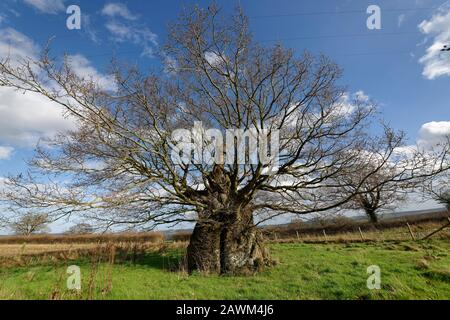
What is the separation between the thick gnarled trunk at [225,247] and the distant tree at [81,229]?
3.81 metres

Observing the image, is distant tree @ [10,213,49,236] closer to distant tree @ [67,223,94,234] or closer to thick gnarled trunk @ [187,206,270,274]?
distant tree @ [67,223,94,234]

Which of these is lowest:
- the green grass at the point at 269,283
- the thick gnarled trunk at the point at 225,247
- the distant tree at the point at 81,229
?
the green grass at the point at 269,283

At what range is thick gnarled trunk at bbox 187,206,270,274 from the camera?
A: 1030cm

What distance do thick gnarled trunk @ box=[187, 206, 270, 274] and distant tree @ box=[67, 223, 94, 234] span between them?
381cm

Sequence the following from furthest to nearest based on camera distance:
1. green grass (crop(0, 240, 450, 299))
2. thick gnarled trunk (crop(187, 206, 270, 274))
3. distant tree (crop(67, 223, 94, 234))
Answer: thick gnarled trunk (crop(187, 206, 270, 274)) < distant tree (crop(67, 223, 94, 234)) < green grass (crop(0, 240, 450, 299))

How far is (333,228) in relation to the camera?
2903cm

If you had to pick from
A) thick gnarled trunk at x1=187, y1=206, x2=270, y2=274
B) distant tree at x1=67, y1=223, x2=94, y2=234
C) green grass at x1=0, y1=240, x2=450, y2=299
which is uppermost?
distant tree at x1=67, y1=223, x2=94, y2=234

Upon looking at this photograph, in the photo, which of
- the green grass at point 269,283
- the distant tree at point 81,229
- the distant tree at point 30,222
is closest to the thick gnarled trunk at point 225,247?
the green grass at point 269,283

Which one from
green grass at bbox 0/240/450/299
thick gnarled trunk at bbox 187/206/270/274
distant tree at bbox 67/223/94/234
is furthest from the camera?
thick gnarled trunk at bbox 187/206/270/274

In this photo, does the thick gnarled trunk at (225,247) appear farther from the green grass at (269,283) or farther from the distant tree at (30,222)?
the distant tree at (30,222)

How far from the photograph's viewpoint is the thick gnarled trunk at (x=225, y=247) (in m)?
10.3

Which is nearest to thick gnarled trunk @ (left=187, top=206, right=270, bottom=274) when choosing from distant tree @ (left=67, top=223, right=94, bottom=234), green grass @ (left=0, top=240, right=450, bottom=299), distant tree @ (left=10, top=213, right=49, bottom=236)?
green grass @ (left=0, top=240, right=450, bottom=299)

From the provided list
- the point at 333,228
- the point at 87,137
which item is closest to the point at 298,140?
the point at 87,137
